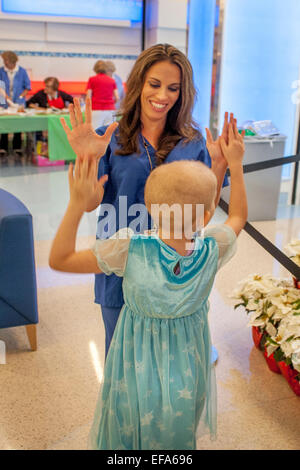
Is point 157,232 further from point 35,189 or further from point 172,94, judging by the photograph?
point 35,189

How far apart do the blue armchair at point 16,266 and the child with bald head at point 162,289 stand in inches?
45.4

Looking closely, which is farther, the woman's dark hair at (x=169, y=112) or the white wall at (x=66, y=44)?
the white wall at (x=66, y=44)

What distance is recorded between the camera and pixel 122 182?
174 cm

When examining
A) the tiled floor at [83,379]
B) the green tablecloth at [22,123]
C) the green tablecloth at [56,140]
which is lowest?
the tiled floor at [83,379]

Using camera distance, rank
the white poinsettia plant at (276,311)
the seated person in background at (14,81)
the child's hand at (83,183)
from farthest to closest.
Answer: the seated person in background at (14,81), the white poinsettia plant at (276,311), the child's hand at (83,183)

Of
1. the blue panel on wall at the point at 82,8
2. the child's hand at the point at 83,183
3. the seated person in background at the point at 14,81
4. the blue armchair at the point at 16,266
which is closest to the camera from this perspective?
the child's hand at the point at 83,183

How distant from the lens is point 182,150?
5.79 feet

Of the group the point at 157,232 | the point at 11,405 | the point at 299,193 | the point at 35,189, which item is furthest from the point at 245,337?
the point at 35,189

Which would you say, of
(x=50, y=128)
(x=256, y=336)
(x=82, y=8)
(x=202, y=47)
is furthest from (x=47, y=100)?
(x=256, y=336)

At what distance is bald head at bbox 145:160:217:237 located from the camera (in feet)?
3.93

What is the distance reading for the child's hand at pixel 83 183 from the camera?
1.14 meters

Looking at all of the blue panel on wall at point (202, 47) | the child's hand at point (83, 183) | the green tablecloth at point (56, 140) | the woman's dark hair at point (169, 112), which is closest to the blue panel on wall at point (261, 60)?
the blue panel on wall at point (202, 47)

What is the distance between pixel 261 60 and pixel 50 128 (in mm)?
2481

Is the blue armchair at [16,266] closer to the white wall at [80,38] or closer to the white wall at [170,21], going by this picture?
the white wall at [80,38]
